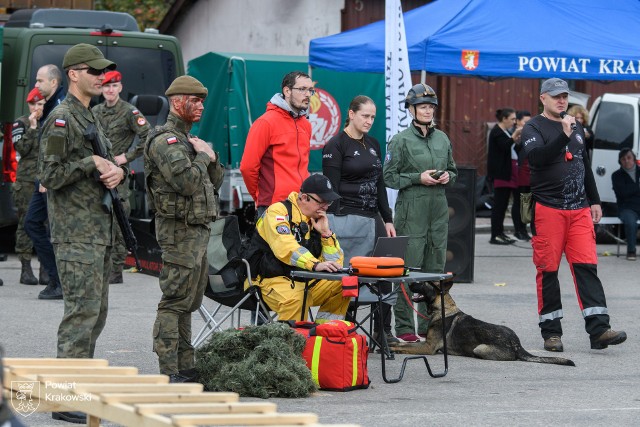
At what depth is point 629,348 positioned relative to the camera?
10.1 metres

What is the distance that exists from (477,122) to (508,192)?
6.31 metres

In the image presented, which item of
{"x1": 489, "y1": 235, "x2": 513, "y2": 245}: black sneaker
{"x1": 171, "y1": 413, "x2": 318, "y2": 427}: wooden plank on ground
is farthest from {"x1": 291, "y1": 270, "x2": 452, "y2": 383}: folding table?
{"x1": 489, "y1": 235, "x2": 513, "y2": 245}: black sneaker

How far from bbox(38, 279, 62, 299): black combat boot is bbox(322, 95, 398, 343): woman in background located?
10.9 ft

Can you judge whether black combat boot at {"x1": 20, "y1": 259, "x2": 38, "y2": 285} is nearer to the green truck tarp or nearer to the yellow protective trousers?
the green truck tarp

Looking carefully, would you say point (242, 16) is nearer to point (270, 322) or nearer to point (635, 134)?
point (635, 134)

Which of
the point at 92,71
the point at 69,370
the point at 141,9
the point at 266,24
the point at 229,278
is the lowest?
the point at 229,278

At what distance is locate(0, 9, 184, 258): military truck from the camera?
14.8 meters

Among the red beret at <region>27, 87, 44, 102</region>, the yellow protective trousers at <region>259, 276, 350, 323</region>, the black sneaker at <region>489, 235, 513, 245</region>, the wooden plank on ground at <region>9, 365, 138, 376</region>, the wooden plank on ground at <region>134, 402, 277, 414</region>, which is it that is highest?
the red beret at <region>27, 87, 44, 102</region>

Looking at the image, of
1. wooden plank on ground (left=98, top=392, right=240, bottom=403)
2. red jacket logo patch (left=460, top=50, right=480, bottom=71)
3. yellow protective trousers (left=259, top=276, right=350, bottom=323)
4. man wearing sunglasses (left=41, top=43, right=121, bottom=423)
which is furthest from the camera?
red jacket logo patch (left=460, top=50, right=480, bottom=71)

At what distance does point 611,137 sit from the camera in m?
18.0

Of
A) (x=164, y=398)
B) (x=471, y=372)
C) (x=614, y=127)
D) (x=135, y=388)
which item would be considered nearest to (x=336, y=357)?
(x=471, y=372)

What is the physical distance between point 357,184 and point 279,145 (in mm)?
691

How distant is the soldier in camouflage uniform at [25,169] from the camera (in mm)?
12500

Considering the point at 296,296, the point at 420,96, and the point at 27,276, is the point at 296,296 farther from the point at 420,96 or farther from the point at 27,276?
the point at 27,276
